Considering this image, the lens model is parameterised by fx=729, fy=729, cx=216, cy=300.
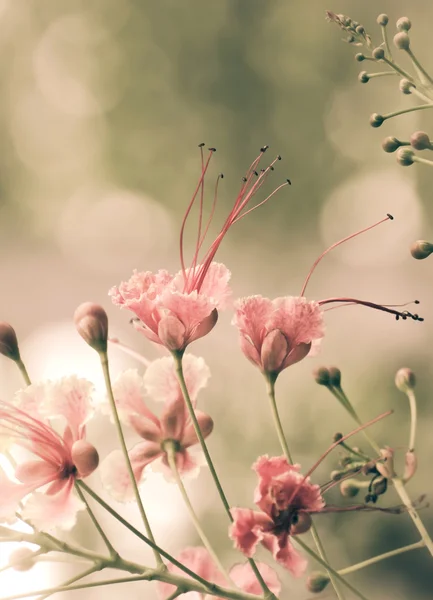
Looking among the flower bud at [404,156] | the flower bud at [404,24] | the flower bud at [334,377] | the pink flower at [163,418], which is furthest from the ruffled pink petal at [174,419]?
the flower bud at [404,24]

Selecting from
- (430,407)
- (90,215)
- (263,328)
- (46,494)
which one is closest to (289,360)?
(263,328)

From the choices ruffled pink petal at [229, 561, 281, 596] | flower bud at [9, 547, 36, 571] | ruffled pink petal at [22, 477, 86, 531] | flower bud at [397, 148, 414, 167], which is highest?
flower bud at [397, 148, 414, 167]

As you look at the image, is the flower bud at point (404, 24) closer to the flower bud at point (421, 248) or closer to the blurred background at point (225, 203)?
the flower bud at point (421, 248)

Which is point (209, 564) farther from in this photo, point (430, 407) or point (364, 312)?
point (364, 312)

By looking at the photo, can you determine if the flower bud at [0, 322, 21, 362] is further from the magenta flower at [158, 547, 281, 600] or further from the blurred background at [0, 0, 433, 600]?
the blurred background at [0, 0, 433, 600]

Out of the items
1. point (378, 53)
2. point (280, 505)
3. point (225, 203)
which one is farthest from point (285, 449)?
point (225, 203)

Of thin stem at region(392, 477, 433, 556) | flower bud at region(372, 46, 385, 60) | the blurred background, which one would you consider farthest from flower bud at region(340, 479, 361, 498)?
the blurred background
